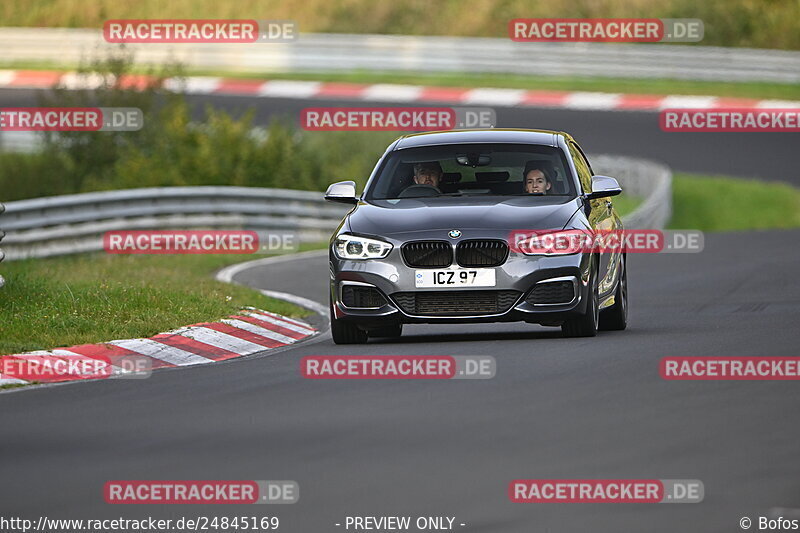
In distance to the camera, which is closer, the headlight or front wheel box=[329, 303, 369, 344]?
the headlight

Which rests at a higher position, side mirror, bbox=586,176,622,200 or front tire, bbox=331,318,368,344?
side mirror, bbox=586,176,622,200

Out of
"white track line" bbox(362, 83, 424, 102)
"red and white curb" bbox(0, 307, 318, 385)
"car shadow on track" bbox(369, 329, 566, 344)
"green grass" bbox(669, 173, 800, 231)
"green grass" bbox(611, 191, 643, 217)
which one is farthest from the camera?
"white track line" bbox(362, 83, 424, 102)

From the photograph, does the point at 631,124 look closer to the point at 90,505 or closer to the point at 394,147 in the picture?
the point at 394,147

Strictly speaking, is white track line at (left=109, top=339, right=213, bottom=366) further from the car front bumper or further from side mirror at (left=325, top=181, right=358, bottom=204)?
side mirror at (left=325, top=181, right=358, bottom=204)

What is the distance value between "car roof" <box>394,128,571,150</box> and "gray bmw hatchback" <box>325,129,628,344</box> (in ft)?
0.61

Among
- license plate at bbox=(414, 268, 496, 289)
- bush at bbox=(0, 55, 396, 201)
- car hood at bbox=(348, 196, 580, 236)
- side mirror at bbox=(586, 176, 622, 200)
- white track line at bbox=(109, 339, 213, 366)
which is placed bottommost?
white track line at bbox=(109, 339, 213, 366)

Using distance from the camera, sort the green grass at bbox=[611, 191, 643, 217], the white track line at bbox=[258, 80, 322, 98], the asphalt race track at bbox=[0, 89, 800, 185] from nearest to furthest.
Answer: the green grass at bbox=[611, 191, 643, 217] < the asphalt race track at bbox=[0, 89, 800, 185] < the white track line at bbox=[258, 80, 322, 98]

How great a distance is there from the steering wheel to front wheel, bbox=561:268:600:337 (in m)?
1.45

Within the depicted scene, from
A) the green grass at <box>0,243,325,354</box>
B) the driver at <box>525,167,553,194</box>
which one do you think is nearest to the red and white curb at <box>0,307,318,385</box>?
the green grass at <box>0,243,325,354</box>

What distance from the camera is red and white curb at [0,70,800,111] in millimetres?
40062

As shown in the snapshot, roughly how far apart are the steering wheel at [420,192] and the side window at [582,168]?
111cm

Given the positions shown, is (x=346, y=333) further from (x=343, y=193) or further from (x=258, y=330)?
(x=258, y=330)

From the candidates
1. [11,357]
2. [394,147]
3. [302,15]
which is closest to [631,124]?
[302,15]

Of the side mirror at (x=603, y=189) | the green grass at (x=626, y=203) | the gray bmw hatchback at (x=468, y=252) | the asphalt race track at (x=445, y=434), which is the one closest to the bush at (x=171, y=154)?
the green grass at (x=626, y=203)
